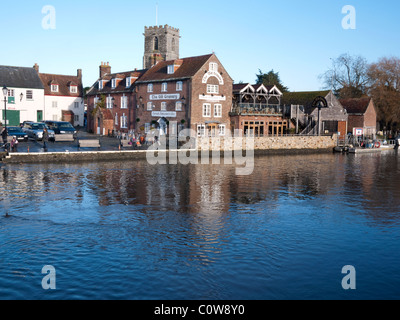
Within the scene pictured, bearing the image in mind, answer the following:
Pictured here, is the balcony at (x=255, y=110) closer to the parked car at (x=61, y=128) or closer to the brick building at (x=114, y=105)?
the brick building at (x=114, y=105)

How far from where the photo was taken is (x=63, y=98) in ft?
226

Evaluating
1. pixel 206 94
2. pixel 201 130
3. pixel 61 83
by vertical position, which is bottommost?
pixel 201 130

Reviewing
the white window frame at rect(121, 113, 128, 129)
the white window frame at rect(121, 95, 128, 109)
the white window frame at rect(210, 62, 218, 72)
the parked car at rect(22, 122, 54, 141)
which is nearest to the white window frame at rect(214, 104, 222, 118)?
the white window frame at rect(210, 62, 218, 72)

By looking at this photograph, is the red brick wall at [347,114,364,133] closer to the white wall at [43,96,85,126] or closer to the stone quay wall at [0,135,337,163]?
the stone quay wall at [0,135,337,163]

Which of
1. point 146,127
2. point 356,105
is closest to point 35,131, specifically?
point 146,127

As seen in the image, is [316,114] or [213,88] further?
[316,114]

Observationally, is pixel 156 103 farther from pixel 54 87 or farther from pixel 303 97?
pixel 54 87

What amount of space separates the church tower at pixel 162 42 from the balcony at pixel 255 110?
3959 centimetres

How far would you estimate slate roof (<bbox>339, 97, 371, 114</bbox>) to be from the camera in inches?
2626

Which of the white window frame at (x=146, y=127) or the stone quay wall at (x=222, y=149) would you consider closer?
the stone quay wall at (x=222, y=149)

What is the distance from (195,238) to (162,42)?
270 feet

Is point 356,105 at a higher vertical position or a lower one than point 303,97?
lower

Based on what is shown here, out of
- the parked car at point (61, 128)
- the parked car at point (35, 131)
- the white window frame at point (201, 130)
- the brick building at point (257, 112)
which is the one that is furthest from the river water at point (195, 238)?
the brick building at point (257, 112)

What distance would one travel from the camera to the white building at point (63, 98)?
6719 centimetres
